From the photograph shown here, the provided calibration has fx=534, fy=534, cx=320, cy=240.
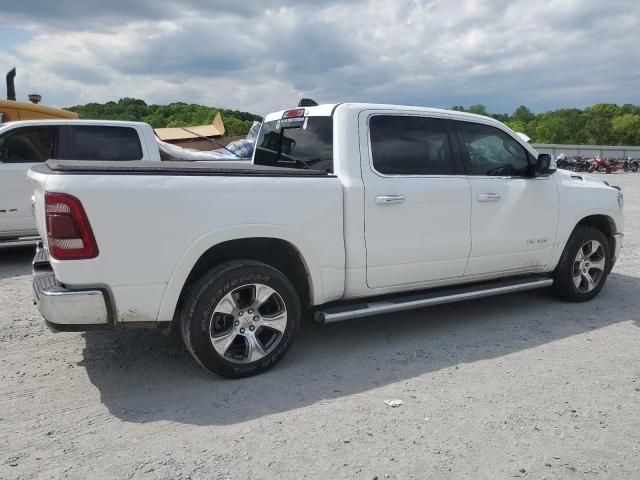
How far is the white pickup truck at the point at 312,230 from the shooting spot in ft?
10.5

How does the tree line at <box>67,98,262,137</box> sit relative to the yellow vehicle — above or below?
above

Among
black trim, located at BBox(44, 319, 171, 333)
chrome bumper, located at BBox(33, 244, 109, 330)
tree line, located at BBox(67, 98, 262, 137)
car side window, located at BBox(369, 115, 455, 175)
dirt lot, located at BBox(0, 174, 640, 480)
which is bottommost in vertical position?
dirt lot, located at BBox(0, 174, 640, 480)

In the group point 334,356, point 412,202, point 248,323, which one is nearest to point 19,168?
point 248,323

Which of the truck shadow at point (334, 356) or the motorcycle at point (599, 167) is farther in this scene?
the motorcycle at point (599, 167)

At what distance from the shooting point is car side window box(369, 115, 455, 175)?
4.24 metres

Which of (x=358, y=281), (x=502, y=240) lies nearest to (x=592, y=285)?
(x=502, y=240)

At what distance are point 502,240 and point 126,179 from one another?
326 centimetres

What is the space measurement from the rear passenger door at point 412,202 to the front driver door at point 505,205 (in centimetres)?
15

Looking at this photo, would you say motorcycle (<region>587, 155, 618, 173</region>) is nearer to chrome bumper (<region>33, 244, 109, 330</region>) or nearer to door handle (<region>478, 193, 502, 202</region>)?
door handle (<region>478, 193, 502, 202</region>)

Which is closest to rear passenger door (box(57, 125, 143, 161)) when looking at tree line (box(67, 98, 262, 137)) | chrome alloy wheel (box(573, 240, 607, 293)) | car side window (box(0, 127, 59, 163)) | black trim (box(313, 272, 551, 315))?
car side window (box(0, 127, 59, 163))

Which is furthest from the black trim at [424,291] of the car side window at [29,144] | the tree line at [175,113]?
the tree line at [175,113]

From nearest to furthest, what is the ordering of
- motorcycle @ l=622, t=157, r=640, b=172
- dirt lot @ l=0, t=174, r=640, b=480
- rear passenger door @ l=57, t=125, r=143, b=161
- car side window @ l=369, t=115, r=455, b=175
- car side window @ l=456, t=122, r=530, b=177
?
dirt lot @ l=0, t=174, r=640, b=480
car side window @ l=369, t=115, r=455, b=175
car side window @ l=456, t=122, r=530, b=177
rear passenger door @ l=57, t=125, r=143, b=161
motorcycle @ l=622, t=157, r=640, b=172

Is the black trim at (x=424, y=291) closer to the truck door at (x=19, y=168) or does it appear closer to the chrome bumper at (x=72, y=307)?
the chrome bumper at (x=72, y=307)

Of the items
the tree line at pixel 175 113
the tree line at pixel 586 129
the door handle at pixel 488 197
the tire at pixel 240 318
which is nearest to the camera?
the tire at pixel 240 318
